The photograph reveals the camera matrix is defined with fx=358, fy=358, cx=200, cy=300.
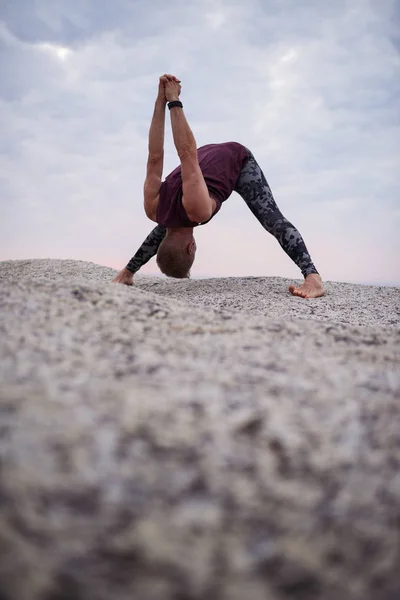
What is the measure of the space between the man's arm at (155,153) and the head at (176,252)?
271 mm

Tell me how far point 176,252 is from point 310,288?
44.2 inches

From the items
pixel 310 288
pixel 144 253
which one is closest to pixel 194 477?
pixel 310 288

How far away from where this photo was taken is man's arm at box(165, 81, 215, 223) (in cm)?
249

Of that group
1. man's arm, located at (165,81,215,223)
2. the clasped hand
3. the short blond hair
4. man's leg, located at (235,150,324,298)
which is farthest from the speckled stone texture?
the clasped hand

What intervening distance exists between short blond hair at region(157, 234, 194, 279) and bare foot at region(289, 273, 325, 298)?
3.01 ft

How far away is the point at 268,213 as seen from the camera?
296 centimetres

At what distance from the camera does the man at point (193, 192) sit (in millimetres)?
2520

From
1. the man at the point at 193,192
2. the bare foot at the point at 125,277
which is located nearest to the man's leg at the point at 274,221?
the man at the point at 193,192

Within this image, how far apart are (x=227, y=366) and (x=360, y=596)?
316mm

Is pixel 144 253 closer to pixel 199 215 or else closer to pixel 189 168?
pixel 199 215

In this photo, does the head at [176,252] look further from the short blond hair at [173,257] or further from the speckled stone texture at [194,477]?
the speckled stone texture at [194,477]

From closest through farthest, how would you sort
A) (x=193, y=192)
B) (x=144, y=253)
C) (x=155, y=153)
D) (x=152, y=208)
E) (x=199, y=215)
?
(x=193, y=192), (x=199, y=215), (x=155, y=153), (x=152, y=208), (x=144, y=253)

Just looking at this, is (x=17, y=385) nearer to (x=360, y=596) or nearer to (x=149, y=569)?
(x=149, y=569)

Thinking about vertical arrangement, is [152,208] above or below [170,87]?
below
